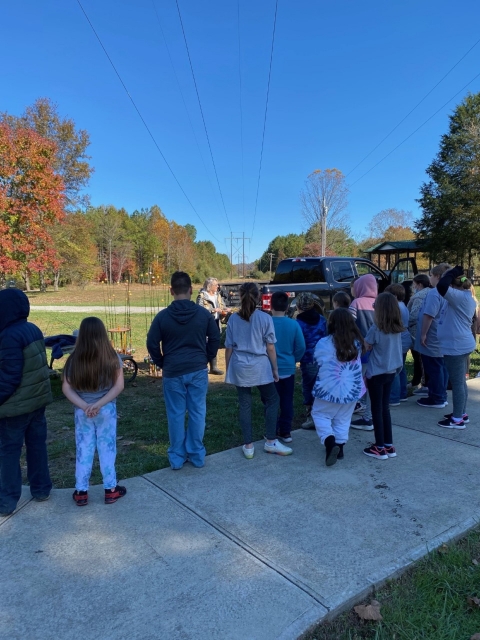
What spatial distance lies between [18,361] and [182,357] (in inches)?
50.9

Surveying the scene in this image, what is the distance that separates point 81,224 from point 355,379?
45268 mm

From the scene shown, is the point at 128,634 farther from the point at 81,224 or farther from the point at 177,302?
the point at 81,224

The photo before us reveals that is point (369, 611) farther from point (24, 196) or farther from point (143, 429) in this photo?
point (24, 196)

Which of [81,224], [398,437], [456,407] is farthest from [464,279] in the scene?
[81,224]

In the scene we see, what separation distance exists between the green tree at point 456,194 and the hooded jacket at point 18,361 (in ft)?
133

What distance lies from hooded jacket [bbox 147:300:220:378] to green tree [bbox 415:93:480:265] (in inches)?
1553

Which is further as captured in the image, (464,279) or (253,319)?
(464,279)

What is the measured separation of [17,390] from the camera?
3104 millimetres

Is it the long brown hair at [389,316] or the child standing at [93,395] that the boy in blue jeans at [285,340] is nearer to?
the long brown hair at [389,316]

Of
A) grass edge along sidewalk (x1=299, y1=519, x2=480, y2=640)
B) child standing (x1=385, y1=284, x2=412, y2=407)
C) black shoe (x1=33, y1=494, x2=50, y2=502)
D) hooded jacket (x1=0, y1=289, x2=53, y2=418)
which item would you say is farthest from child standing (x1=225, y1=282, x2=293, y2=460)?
child standing (x1=385, y1=284, x2=412, y2=407)

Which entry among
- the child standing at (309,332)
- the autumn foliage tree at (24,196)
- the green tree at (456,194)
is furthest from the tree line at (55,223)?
the green tree at (456,194)

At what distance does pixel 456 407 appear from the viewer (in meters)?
5.01

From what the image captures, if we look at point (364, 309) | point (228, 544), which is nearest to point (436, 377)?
point (364, 309)

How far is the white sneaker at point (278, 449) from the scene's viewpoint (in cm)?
429
